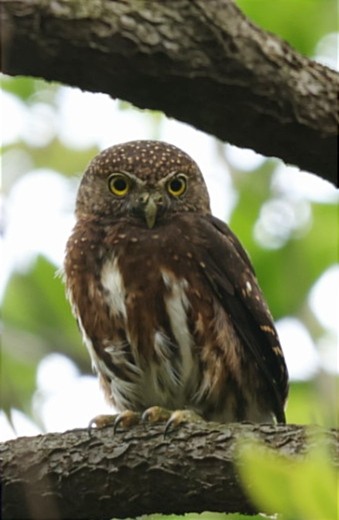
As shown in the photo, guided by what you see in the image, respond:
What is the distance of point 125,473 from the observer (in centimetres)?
389

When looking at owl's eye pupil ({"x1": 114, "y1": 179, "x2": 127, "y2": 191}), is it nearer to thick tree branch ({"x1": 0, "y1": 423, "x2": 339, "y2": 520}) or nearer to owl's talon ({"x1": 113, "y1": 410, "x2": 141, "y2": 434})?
owl's talon ({"x1": 113, "y1": 410, "x2": 141, "y2": 434})

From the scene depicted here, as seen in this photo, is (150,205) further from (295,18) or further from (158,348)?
(295,18)

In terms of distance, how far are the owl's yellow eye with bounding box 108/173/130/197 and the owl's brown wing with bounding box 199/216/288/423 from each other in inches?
27.3

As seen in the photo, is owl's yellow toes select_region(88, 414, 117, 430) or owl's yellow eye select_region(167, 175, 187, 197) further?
owl's yellow eye select_region(167, 175, 187, 197)

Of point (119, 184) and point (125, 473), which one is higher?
point (119, 184)

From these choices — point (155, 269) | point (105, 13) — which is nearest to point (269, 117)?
point (105, 13)

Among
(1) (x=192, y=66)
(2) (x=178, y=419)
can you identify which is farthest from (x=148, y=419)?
(1) (x=192, y=66)

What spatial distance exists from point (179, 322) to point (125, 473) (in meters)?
0.96

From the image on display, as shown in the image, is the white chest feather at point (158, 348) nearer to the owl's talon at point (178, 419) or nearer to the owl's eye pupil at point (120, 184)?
the owl's talon at point (178, 419)

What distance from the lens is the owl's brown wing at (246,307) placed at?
15.9 ft

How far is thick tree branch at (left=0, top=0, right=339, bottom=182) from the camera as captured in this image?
8.76ft

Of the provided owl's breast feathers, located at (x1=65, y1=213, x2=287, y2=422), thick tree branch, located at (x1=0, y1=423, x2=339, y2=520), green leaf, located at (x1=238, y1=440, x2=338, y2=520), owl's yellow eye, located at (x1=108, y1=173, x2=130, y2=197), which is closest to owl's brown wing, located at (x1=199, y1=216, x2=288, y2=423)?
owl's breast feathers, located at (x1=65, y1=213, x2=287, y2=422)

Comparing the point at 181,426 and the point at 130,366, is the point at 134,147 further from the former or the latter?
→ the point at 181,426

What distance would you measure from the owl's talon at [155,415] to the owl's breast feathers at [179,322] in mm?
330
